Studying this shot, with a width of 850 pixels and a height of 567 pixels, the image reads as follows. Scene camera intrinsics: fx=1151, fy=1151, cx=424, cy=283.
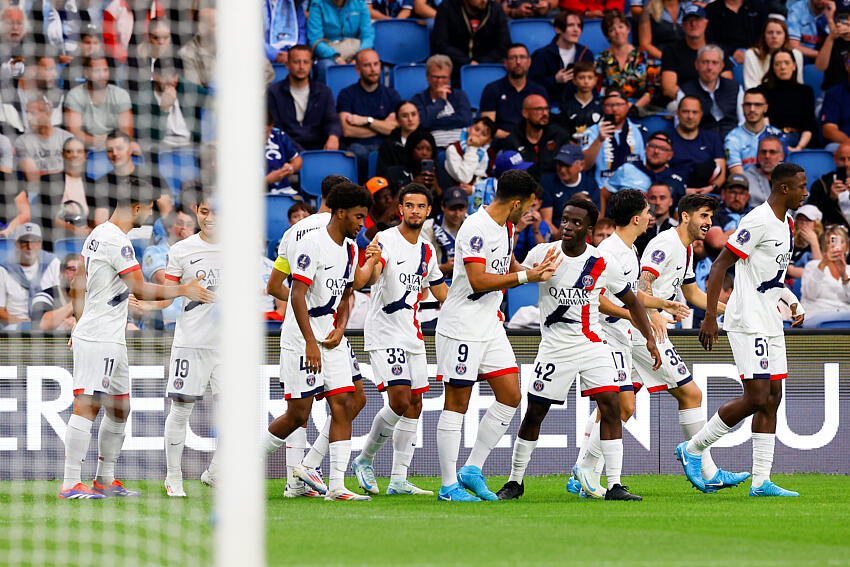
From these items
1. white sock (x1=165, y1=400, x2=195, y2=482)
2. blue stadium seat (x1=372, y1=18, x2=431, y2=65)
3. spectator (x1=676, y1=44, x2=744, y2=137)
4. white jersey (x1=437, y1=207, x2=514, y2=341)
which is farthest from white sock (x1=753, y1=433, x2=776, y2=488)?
blue stadium seat (x1=372, y1=18, x2=431, y2=65)

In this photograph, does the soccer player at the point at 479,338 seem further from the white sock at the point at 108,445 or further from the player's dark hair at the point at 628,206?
the white sock at the point at 108,445

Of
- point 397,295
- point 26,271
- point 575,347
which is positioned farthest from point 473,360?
point 26,271

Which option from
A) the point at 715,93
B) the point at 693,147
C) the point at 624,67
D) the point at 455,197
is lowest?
the point at 455,197

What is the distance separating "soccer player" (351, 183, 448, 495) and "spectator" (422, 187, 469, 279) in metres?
2.96

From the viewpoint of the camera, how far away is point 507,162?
14.1 m

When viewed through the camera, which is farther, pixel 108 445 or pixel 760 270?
pixel 108 445

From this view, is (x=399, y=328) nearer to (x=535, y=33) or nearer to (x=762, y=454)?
(x=762, y=454)

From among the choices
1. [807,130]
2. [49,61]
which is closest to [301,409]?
[49,61]

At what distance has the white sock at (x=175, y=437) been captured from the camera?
9.62 m

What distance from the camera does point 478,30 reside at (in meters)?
16.2

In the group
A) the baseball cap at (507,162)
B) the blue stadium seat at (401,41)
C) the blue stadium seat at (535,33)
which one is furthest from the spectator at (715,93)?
the blue stadium seat at (401,41)

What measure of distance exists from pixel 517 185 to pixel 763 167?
7.04 m

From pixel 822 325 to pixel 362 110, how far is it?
21.2 feet

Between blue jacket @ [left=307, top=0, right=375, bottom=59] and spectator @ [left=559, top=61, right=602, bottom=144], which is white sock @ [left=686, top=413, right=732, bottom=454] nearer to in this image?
spectator @ [left=559, top=61, right=602, bottom=144]
